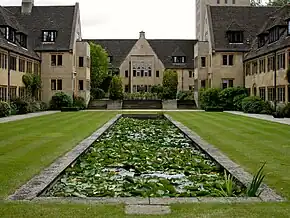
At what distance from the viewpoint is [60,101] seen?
5191cm

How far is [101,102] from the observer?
58.7 meters

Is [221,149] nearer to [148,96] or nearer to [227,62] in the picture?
[227,62]

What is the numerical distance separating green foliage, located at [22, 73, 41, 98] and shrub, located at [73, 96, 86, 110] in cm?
442

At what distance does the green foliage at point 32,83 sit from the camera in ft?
155

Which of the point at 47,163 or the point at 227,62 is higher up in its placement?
the point at 227,62

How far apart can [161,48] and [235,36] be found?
27.3 meters

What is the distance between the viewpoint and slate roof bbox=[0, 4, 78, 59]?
173ft

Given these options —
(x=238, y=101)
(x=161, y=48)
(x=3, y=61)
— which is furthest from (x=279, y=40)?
(x=161, y=48)

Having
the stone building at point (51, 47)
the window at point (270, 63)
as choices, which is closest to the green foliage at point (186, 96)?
the stone building at point (51, 47)

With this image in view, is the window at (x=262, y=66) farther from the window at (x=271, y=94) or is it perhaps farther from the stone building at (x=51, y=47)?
the stone building at (x=51, y=47)

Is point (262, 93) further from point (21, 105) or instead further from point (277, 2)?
point (277, 2)

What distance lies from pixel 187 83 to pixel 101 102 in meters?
20.4

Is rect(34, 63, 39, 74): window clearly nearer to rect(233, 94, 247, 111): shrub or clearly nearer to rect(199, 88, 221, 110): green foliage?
rect(199, 88, 221, 110): green foliage

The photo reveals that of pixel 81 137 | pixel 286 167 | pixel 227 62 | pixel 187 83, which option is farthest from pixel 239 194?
pixel 187 83
